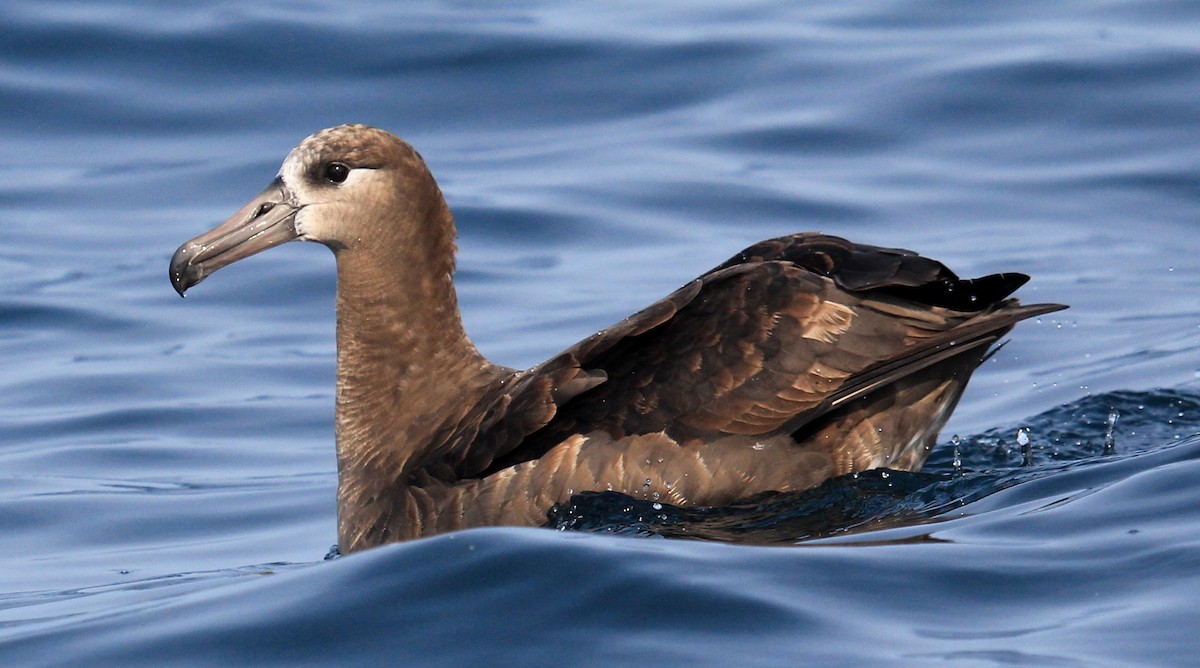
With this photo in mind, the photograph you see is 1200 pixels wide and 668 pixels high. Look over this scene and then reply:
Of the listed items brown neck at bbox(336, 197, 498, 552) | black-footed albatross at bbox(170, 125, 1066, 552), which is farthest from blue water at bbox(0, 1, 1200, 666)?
brown neck at bbox(336, 197, 498, 552)

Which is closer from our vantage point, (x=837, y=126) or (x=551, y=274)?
(x=551, y=274)

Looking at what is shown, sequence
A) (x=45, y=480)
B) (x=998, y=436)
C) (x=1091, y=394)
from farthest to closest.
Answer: (x=45, y=480)
(x=1091, y=394)
(x=998, y=436)

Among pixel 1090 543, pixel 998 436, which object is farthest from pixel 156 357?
pixel 1090 543

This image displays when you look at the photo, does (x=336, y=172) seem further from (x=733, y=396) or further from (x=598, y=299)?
(x=598, y=299)

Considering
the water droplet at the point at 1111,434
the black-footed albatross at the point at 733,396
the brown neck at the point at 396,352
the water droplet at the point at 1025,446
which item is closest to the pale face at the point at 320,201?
the brown neck at the point at 396,352

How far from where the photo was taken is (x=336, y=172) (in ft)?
23.1

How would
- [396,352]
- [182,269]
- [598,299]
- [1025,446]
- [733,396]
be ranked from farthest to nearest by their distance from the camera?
1. [598,299]
2. [1025,446]
3. [396,352]
4. [182,269]
5. [733,396]

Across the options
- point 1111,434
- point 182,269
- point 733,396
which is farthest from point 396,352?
point 1111,434

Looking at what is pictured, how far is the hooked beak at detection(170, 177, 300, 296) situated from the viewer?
23.1 feet

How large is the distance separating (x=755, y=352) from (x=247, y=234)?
2.05 meters

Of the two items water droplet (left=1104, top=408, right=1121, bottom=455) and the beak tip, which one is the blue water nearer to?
water droplet (left=1104, top=408, right=1121, bottom=455)

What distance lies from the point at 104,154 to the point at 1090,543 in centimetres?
1130

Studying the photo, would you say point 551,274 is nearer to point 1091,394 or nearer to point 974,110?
point 974,110

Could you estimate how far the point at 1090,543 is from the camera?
533 cm
